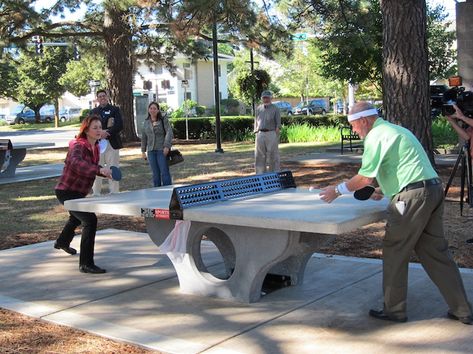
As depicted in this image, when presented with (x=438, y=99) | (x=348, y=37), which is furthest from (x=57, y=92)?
(x=438, y=99)


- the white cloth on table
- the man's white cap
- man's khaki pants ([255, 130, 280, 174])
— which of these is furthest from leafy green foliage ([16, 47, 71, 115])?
the man's white cap

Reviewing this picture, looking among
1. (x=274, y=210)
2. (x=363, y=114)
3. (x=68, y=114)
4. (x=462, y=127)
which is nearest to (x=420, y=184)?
(x=363, y=114)

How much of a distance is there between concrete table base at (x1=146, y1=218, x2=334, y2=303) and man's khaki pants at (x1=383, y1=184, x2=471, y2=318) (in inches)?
29.5

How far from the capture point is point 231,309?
505 centimetres

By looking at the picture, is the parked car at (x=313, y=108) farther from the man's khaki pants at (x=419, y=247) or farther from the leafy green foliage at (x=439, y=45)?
the man's khaki pants at (x=419, y=247)

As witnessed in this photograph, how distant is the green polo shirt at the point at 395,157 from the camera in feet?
14.3

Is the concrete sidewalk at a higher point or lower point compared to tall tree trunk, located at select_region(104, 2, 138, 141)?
lower

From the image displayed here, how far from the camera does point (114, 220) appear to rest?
31.4ft

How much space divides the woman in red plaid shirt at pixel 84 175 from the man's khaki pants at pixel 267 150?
5857mm

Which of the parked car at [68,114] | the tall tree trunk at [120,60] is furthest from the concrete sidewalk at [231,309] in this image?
the parked car at [68,114]

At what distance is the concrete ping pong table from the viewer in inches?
179

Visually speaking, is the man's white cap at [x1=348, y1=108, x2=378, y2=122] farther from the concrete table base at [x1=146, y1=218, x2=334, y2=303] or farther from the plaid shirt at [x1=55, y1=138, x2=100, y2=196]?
the plaid shirt at [x1=55, y1=138, x2=100, y2=196]

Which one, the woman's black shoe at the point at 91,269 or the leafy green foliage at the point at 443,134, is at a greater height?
the leafy green foliage at the point at 443,134

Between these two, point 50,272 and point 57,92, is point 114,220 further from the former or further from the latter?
point 57,92
